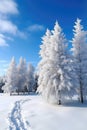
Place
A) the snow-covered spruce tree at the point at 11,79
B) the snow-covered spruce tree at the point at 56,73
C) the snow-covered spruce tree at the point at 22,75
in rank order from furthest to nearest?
the snow-covered spruce tree at the point at 22,75 < the snow-covered spruce tree at the point at 11,79 < the snow-covered spruce tree at the point at 56,73

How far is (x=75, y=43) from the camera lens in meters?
29.9

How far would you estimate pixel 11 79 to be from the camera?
55625mm

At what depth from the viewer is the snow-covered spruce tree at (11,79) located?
5517 centimetres

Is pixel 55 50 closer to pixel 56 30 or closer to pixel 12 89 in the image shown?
pixel 56 30

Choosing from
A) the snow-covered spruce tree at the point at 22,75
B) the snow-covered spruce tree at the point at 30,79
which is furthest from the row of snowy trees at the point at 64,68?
the snow-covered spruce tree at the point at 30,79

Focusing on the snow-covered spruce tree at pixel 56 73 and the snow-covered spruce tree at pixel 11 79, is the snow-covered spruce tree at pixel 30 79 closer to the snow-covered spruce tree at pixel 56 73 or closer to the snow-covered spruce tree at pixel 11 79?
the snow-covered spruce tree at pixel 11 79

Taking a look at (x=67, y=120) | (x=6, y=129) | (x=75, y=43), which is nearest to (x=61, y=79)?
(x=75, y=43)

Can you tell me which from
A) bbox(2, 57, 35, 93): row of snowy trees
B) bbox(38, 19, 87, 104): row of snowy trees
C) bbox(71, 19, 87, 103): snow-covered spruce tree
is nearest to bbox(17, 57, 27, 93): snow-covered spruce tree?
bbox(2, 57, 35, 93): row of snowy trees

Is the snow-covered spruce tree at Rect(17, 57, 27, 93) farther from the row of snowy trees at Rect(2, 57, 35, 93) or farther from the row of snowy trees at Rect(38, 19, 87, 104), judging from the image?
the row of snowy trees at Rect(38, 19, 87, 104)

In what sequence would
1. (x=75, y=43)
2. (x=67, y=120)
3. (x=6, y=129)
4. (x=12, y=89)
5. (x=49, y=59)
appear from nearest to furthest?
(x=6, y=129)
(x=67, y=120)
(x=49, y=59)
(x=75, y=43)
(x=12, y=89)

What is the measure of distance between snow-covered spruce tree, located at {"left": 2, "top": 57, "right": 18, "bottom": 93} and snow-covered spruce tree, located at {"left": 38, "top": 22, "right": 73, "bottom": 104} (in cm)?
2840

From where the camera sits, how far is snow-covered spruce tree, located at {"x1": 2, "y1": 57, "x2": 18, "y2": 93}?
181ft

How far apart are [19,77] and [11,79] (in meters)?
3.73

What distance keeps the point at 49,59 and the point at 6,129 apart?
1673 cm
